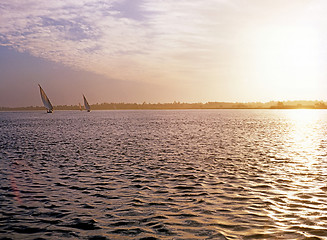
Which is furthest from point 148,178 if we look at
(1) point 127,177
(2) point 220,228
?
(2) point 220,228

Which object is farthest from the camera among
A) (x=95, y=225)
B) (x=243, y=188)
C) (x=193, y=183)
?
(x=193, y=183)

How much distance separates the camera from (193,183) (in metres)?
19.9

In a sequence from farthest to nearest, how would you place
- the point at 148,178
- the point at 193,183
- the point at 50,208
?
the point at 148,178
the point at 193,183
the point at 50,208

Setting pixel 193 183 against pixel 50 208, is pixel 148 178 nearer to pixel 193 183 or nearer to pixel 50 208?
pixel 193 183

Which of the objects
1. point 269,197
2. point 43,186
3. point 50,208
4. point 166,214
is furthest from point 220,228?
point 43,186

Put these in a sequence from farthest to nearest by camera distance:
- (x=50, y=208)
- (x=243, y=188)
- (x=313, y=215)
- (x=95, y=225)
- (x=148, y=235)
→ 1. (x=243, y=188)
2. (x=50, y=208)
3. (x=313, y=215)
4. (x=95, y=225)
5. (x=148, y=235)

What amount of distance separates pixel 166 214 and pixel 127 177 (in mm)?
8818

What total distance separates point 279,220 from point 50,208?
1117cm

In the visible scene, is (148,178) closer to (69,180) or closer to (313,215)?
(69,180)

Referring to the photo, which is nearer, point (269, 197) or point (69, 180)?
point (269, 197)

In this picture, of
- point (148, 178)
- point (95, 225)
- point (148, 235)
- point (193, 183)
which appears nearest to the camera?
point (148, 235)

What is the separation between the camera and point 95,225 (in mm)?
12312

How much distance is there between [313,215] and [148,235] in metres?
7.90

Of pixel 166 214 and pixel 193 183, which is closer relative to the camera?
pixel 166 214
